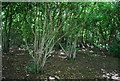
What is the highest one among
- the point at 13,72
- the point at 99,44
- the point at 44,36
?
the point at 44,36

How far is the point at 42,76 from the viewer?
342 centimetres

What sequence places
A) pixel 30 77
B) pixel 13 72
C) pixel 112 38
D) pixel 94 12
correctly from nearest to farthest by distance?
pixel 30 77
pixel 13 72
pixel 94 12
pixel 112 38

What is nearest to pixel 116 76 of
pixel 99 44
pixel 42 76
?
pixel 42 76

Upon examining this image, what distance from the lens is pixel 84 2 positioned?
4.20m

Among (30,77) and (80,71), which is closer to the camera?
(30,77)

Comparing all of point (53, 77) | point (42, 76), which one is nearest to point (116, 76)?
point (53, 77)

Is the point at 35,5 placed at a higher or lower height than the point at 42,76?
higher

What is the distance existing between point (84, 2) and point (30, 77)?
2666mm

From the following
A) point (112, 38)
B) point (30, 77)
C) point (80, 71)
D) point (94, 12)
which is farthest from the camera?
point (112, 38)

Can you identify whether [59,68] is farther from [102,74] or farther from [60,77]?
[102,74]

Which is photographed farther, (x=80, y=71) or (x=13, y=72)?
(x=80, y=71)

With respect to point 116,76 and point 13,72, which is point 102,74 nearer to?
point 116,76

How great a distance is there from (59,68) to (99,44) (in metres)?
6.13

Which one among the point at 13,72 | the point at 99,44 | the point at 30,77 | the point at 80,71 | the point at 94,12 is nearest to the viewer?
the point at 30,77
